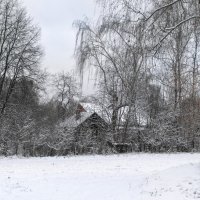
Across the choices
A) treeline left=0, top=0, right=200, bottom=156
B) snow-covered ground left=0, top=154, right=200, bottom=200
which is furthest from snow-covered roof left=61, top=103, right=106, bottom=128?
snow-covered ground left=0, top=154, right=200, bottom=200

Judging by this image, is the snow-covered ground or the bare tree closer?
the snow-covered ground

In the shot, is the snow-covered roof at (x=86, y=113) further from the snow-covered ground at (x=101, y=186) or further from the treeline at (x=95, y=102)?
the snow-covered ground at (x=101, y=186)

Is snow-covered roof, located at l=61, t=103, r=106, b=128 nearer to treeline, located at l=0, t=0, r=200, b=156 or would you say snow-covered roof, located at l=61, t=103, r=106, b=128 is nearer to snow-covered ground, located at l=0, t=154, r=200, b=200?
treeline, located at l=0, t=0, r=200, b=156

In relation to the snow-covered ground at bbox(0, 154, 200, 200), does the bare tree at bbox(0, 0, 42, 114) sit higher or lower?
higher

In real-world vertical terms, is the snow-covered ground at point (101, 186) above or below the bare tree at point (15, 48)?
below

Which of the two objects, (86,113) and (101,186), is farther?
(86,113)

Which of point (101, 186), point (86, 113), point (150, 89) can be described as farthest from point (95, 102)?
point (101, 186)

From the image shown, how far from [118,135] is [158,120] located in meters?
3.09

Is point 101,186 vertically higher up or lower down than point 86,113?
lower down

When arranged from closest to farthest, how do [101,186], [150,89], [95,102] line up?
[101,186] → [150,89] → [95,102]

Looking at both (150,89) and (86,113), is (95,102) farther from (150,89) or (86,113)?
(150,89)

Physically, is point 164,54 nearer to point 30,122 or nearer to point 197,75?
point 197,75

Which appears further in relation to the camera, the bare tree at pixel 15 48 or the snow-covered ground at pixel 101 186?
the bare tree at pixel 15 48

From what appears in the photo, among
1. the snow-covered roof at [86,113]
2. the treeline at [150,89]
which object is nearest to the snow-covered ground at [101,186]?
the treeline at [150,89]
